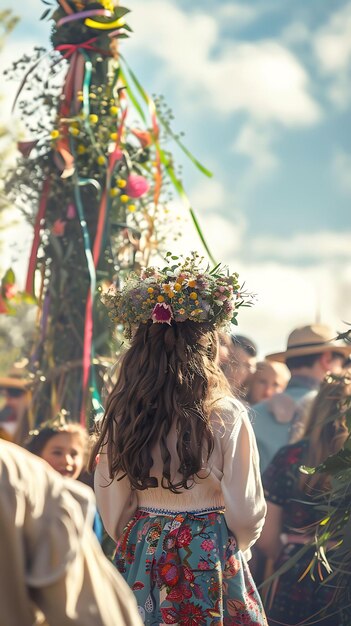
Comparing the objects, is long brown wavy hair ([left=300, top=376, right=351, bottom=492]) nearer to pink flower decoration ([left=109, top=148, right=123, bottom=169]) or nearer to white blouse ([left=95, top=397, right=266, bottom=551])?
white blouse ([left=95, top=397, right=266, bottom=551])

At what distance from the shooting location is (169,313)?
3551mm

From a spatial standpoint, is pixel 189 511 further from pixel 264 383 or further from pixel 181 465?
pixel 264 383

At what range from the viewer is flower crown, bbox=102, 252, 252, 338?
140 inches

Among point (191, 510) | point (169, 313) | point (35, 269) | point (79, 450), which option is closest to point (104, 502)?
point (191, 510)

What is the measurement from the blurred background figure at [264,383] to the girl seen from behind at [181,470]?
10.1 ft

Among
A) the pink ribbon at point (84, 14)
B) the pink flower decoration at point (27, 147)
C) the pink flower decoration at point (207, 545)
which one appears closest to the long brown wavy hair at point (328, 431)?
the pink flower decoration at point (207, 545)

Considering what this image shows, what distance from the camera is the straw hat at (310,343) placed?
6.17 m

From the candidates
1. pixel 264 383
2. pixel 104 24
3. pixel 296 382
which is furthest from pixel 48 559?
pixel 264 383

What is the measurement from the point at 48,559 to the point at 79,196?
3.88m

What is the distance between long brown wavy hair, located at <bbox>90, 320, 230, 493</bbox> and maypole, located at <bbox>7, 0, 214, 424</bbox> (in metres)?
1.55

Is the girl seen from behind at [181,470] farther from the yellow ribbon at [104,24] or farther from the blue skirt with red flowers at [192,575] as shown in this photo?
the yellow ribbon at [104,24]

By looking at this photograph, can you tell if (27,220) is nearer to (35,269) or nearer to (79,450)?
(35,269)

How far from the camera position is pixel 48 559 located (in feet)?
4.61

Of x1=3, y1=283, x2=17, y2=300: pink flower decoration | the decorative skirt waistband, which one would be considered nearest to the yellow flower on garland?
x1=3, y1=283, x2=17, y2=300: pink flower decoration
